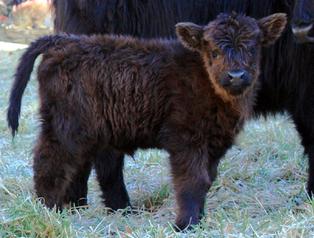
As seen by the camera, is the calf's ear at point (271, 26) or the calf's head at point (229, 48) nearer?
the calf's head at point (229, 48)

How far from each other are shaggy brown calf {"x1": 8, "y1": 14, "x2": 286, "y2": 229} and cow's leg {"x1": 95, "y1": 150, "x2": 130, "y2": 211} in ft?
1.35

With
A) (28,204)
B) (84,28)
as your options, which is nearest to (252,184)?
Answer: (84,28)

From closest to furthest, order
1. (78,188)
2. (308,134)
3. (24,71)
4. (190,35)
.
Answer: (190,35) < (24,71) < (78,188) < (308,134)

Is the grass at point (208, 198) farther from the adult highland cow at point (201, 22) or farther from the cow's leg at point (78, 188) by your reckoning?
the adult highland cow at point (201, 22)

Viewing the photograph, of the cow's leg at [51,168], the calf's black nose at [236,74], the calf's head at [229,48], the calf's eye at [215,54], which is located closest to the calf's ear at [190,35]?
the calf's head at [229,48]

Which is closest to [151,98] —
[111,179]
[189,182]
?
[189,182]

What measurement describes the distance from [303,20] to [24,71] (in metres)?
1.68

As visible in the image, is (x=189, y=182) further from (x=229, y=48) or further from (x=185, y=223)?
(x=229, y=48)

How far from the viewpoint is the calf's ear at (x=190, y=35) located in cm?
385

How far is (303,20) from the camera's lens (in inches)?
164

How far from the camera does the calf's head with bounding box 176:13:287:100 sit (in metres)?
3.66

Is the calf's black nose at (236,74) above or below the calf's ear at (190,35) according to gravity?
below

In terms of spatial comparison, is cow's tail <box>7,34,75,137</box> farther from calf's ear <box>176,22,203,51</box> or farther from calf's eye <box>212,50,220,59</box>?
calf's eye <box>212,50,220,59</box>

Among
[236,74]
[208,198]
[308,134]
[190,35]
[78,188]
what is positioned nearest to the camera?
[236,74]
